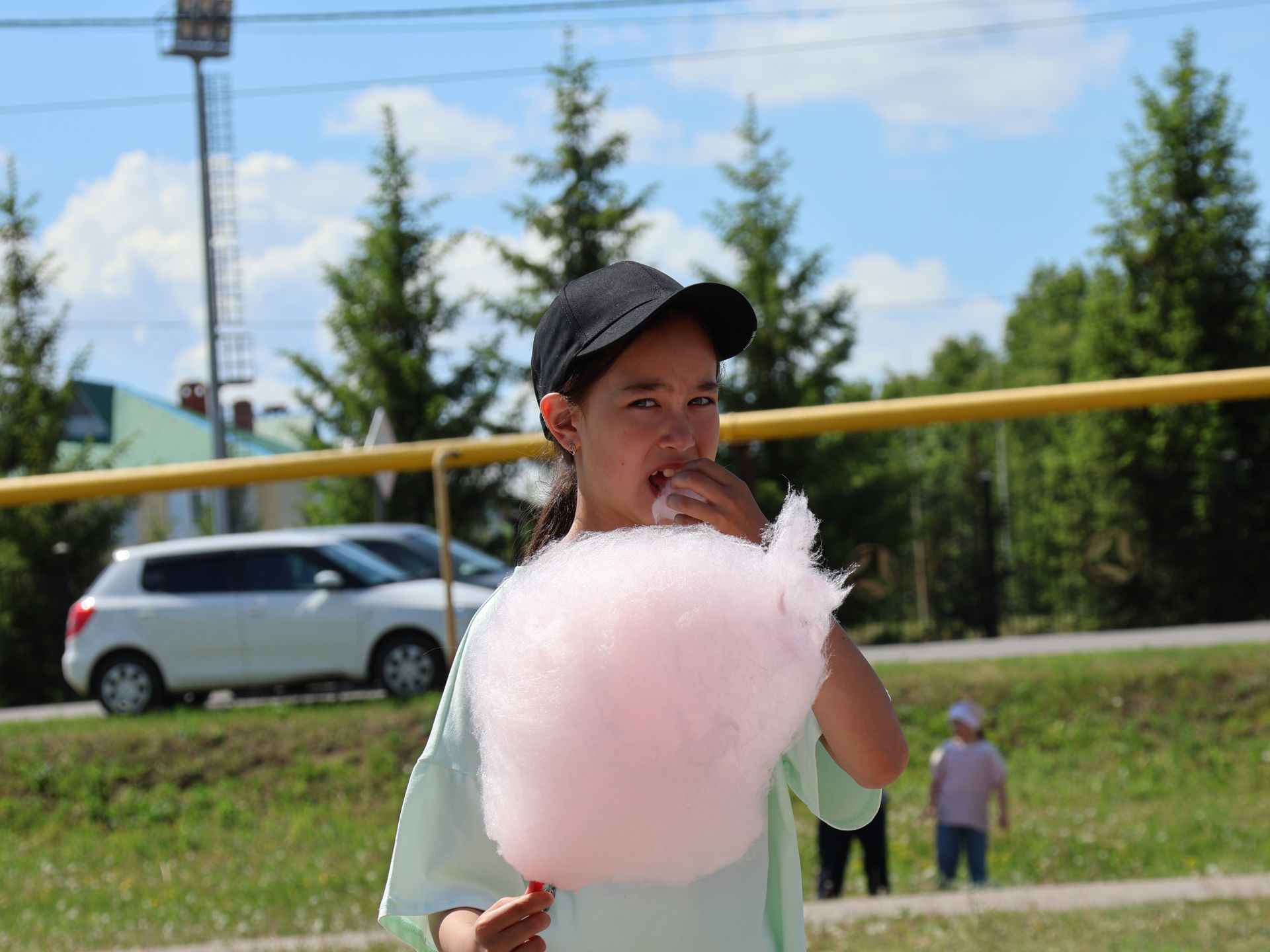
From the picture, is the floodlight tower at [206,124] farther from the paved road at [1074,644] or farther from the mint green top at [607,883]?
the mint green top at [607,883]

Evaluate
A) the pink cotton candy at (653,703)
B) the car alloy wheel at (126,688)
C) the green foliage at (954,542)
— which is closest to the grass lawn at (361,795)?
the car alloy wheel at (126,688)

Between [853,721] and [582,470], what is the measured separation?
0.47 m

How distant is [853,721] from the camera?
5.17ft

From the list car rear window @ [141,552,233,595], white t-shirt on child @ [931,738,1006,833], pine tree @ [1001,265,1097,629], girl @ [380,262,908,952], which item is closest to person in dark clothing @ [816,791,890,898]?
white t-shirt on child @ [931,738,1006,833]

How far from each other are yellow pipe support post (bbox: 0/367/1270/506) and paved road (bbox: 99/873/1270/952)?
7.22 feet

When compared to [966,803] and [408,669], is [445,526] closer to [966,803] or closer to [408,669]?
[966,803]

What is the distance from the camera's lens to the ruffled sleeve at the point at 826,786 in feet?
5.66

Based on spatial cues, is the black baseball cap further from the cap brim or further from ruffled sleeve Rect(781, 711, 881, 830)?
ruffled sleeve Rect(781, 711, 881, 830)

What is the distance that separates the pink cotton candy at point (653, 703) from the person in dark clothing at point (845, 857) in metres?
5.97

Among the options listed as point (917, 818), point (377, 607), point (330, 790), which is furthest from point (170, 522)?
point (917, 818)

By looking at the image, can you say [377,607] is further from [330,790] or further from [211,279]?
[211,279]

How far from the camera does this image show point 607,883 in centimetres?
156

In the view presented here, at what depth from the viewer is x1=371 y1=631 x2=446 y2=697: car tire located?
33.3 ft

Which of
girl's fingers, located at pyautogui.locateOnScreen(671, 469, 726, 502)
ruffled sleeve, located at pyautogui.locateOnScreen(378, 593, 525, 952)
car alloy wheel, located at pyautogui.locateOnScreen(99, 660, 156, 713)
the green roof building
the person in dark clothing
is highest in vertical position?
the green roof building
